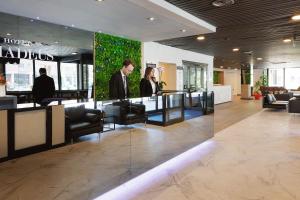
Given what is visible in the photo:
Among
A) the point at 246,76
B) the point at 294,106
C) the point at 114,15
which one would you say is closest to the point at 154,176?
the point at 114,15

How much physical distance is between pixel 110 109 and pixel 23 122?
1.23 meters

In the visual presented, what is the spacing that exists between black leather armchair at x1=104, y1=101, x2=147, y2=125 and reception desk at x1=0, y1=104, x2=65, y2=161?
32.3 inches

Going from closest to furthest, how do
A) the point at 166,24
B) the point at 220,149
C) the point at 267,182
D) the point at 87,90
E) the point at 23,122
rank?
the point at 267,182
the point at 23,122
the point at 220,149
the point at 166,24
the point at 87,90

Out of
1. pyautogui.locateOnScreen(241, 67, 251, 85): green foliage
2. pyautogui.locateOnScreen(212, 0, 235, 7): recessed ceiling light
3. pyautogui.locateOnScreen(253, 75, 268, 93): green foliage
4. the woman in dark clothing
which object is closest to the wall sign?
the woman in dark clothing

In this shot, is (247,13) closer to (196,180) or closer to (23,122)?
(196,180)

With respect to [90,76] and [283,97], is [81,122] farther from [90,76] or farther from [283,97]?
[283,97]

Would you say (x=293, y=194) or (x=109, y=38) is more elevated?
(x=109, y=38)

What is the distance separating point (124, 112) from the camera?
11.3 ft

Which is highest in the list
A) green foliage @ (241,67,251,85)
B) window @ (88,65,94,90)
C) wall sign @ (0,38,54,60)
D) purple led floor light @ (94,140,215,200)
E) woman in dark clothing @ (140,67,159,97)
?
green foliage @ (241,67,251,85)

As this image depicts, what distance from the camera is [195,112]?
5.79 metres

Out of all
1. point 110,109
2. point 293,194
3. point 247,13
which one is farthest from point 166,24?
point 293,194

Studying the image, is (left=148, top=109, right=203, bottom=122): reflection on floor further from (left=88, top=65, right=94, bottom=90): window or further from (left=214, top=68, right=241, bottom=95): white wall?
(left=214, top=68, right=241, bottom=95): white wall

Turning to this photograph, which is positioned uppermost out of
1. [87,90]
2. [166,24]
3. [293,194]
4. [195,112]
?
[166,24]

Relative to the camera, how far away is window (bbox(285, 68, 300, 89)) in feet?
68.2
